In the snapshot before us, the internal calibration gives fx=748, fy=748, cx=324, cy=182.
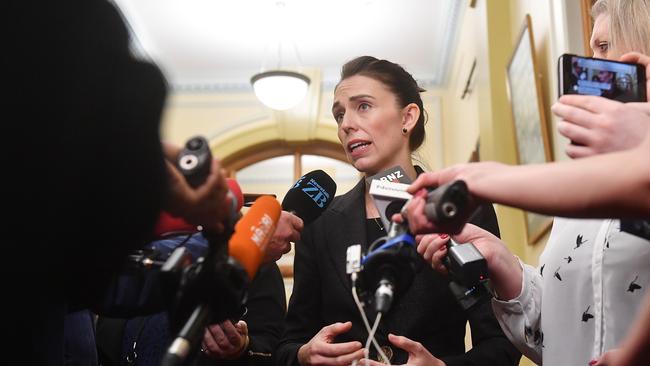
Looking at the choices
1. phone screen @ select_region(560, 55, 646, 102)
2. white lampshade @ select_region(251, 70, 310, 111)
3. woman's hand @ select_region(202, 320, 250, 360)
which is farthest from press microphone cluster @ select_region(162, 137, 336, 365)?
white lampshade @ select_region(251, 70, 310, 111)

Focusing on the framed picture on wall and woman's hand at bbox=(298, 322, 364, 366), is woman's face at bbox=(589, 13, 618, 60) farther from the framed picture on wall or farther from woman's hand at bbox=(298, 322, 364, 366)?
the framed picture on wall

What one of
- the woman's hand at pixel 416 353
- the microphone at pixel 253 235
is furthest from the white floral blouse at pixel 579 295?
the microphone at pixel 253 235

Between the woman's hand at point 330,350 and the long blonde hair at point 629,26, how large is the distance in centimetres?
82

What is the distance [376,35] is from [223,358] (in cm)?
481

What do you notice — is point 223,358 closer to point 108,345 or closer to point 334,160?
point 108,345

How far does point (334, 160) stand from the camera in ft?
25.2

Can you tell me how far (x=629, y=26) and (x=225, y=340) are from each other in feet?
3.86

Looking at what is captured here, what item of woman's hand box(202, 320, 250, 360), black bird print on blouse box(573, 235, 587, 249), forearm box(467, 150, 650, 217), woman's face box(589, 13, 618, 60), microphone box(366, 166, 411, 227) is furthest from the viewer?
woman's hand box(202, 320, 250, 360)

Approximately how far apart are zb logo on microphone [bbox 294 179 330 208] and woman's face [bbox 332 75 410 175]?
0.31m

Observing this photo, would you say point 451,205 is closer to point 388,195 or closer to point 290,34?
point 388,195

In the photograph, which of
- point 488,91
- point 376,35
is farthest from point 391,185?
point 376,35

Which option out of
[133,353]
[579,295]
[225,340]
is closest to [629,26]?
[579,295]

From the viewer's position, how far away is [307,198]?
5.80 feet

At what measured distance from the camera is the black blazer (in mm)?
1798
